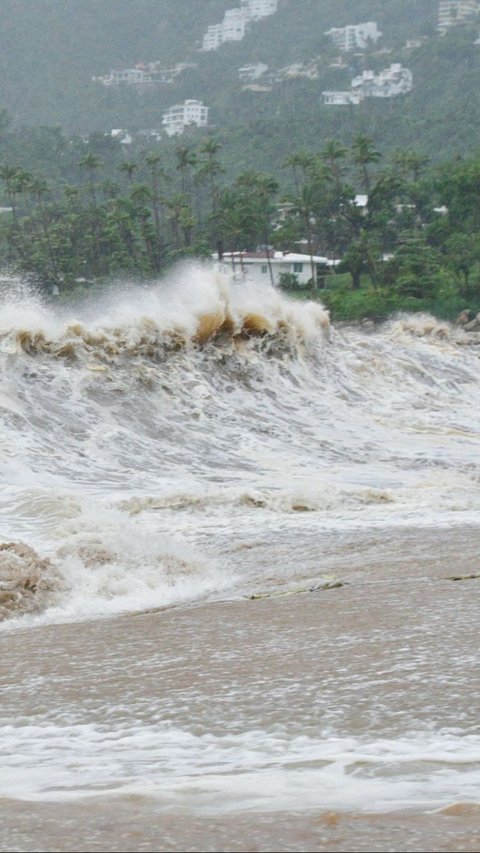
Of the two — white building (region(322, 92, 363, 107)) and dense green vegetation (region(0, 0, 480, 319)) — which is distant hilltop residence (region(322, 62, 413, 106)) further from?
dense green vegetation (region(0, 0, 480, 319))

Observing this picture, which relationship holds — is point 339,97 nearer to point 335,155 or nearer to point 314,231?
point 335,155

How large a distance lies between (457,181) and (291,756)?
58.1 meters

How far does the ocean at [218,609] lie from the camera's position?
3.51 meters

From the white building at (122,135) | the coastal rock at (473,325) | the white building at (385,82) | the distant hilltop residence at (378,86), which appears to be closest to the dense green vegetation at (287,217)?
the coastal rock at (473,325)

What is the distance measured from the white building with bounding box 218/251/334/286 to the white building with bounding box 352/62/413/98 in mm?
101645

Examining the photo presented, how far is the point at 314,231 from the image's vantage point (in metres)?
65.9

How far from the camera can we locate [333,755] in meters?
3.91

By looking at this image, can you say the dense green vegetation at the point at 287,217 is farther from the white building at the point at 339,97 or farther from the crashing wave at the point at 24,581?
the white building at the point at 339,97

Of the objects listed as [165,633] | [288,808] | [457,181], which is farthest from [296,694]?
[457,181]

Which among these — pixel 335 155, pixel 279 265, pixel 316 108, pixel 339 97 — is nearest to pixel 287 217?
pixel 279 265

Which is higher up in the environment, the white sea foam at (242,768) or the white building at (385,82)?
the white building at (385,82)

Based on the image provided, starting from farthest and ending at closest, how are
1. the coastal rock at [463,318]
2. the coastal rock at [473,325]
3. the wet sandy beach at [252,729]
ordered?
the coastal rock at [463,318], the coastal rock at [473,325], the wet sandy beach at [252,729]

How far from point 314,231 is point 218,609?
6019 cm

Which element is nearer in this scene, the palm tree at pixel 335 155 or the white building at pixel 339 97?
the palm tree at pixel 335 155
